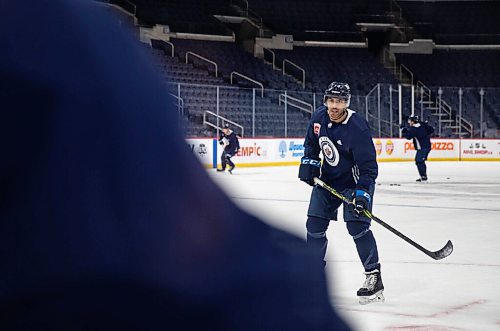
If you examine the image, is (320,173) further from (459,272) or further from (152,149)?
(152,149)

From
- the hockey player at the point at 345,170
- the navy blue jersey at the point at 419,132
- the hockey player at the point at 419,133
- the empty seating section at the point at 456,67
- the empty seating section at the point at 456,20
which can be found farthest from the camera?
the empty seating section at the point at 456,20

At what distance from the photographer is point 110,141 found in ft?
2.54

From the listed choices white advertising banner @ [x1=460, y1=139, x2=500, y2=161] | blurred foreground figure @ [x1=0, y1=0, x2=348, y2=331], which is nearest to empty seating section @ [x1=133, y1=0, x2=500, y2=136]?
white advertising banner @ [x1=460, y1=139, x2=500, y2=161]

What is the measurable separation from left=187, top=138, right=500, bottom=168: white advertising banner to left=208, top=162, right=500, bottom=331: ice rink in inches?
451

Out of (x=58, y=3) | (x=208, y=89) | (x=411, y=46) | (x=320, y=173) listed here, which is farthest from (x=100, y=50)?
(x=411, y=46)

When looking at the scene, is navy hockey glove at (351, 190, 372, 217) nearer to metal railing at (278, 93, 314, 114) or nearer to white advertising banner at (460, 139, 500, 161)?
metal railing at (278, 93, 314, 114)

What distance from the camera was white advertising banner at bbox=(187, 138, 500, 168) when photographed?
24.9 meters

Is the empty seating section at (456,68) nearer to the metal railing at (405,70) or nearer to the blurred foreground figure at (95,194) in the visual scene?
the metal railing at (405,70)

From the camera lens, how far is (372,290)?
5062 mm

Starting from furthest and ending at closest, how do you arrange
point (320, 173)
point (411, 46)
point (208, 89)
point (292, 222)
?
point (411, 46), point (208, 89), point (320, 173), point (292, 222)

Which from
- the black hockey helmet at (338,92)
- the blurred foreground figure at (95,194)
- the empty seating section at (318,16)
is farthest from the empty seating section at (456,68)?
the blurred foreground figure at (95,194)

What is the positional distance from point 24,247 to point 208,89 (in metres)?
25.6

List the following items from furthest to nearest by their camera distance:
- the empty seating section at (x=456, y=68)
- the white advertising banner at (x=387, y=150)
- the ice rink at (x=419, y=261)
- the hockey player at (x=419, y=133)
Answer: the empty seating section at (x=456, y=68), the white advertising banner at (x=387, y=150), the hockey player at (x=419, y=133), the ice rink at (x=419, y=261)

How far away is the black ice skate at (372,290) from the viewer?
5.02 metres
